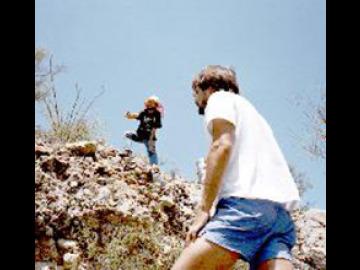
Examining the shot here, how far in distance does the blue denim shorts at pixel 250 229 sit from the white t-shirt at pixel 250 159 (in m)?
0.04

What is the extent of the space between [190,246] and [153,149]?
611 cm

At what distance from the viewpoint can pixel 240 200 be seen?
206 cm

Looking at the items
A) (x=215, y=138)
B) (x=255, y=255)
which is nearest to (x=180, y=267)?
(x=255, y=255)

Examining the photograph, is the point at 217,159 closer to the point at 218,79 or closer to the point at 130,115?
the point at 218,79

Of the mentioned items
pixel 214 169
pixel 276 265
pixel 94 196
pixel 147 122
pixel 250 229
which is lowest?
pixel 94 196

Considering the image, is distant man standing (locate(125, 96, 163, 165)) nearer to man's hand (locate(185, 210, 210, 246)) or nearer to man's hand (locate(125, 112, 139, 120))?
man's hand (locate(125, 112, 139, 120))

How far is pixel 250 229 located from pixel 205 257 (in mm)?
213

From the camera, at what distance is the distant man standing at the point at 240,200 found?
2000 mm

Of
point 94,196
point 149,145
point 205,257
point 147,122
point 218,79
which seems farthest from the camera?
point 147,122

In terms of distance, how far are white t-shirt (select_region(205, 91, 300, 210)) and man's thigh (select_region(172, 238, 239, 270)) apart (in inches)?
8.7

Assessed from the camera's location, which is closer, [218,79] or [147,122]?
[218,79]

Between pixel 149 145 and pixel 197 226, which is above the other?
pixel 149 145

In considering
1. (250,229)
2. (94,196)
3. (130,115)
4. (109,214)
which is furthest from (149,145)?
(250,229)
